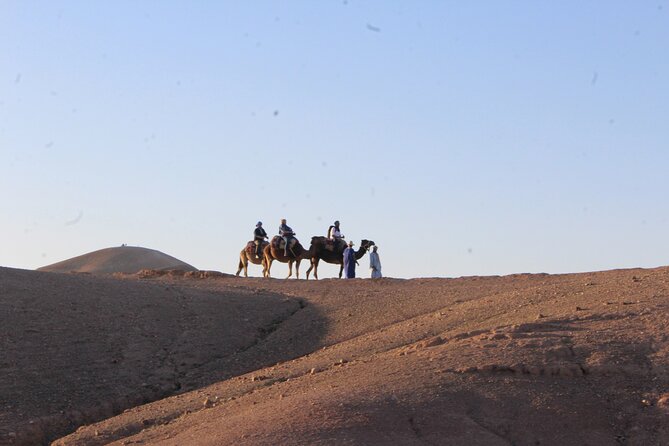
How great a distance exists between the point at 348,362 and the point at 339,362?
0.58 ft

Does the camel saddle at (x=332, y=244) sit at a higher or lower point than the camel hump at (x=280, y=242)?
lower

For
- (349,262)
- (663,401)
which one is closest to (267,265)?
(349,262)

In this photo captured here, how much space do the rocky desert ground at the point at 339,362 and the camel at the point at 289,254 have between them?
10.4 metres

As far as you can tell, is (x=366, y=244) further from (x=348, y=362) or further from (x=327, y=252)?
(x=348, y=362)

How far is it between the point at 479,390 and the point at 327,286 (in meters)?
11.8

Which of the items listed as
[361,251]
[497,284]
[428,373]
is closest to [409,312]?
[497,284]

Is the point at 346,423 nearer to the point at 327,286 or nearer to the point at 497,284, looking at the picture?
the point at 497,284

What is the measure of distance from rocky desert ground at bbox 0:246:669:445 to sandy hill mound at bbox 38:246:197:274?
23.4 m

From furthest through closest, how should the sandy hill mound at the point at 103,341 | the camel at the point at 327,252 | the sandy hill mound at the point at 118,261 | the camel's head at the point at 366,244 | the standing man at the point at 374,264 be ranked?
the sandy hill mound at the point at 118,261
the camel at the point at 327,252
the camel's head at the point at 366,244
the standing man at the point at 374,264
the sandy hill mound at the point at 103,341

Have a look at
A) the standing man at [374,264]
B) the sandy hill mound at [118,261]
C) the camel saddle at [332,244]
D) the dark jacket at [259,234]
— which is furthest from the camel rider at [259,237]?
the sandy hill mound at [118,261]

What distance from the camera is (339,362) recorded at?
15859 mm

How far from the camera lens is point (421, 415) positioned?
41.7 ft

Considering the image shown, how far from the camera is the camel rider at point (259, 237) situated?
35.8 metres

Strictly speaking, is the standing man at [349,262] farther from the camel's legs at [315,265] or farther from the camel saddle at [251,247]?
the camel saddle at [251,247]
